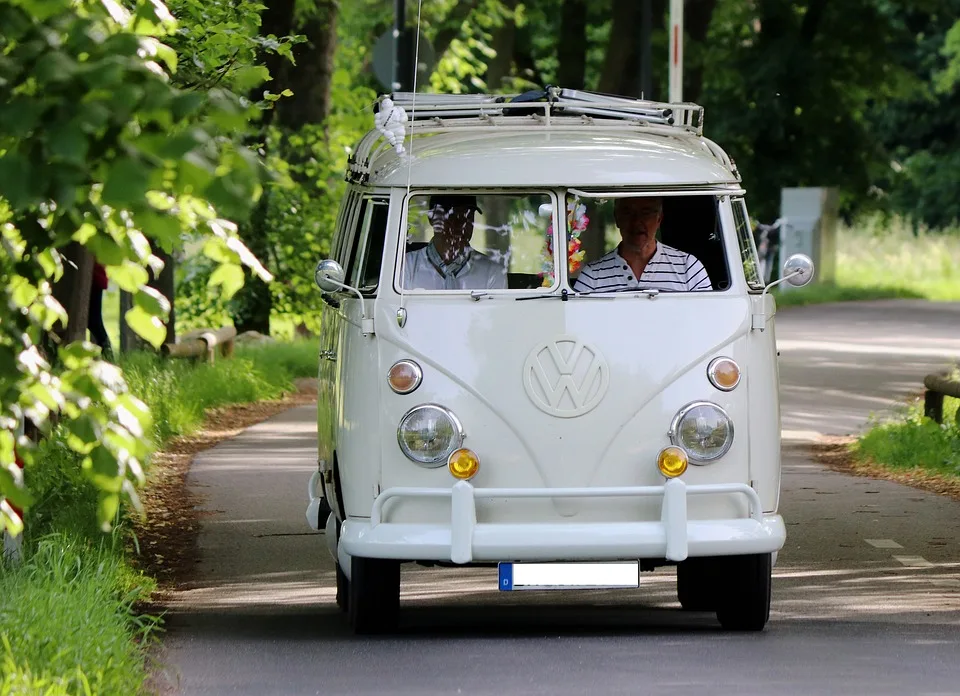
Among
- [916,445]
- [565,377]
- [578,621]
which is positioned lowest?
[578,621]

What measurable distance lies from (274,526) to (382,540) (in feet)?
14.3

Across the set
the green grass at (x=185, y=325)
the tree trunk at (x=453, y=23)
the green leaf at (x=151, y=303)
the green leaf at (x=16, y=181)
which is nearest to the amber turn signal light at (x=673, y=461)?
the green leaf at (x=151, y=303)

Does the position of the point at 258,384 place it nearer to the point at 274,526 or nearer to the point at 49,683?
the point at 274,526

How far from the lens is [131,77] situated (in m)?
4.68

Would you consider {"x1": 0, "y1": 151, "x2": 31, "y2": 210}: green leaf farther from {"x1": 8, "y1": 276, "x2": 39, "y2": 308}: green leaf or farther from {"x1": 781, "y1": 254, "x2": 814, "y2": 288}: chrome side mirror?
{"x1": 781, "y1": 254, "x2": 814, "y2": 288}: chrome side mirror

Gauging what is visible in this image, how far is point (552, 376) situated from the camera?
8359 millimetres

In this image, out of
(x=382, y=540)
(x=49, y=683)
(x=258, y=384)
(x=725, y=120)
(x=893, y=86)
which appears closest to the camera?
(x=49, y=683)

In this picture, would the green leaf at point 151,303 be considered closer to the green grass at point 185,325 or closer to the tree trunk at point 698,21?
the green grass at point 185,325

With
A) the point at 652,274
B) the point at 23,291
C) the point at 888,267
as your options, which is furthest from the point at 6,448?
the point at 888,267

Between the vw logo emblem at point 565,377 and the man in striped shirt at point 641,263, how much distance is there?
394mm

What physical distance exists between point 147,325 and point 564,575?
3.31 metres

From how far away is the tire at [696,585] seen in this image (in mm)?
9445

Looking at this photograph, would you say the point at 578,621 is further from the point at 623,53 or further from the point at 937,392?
the point at 623,53

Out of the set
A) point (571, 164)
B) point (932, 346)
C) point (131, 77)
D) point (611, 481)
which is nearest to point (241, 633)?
point (611, 481)
